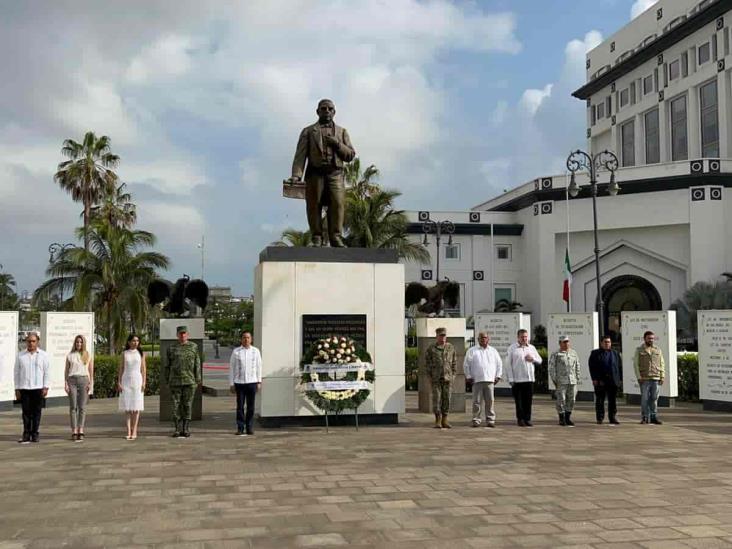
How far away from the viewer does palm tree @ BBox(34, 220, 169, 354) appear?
75.3 ft

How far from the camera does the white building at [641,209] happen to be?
35188mm

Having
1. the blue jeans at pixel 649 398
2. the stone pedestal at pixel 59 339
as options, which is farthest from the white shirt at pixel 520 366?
the stone pedestal at pixel 59 339

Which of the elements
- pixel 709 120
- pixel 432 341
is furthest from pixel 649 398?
pixel 709 120

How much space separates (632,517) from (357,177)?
29564 mm

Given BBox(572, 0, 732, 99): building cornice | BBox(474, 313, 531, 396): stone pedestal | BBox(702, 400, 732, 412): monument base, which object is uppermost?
BBox(572, 0, 732, 99): building cornice

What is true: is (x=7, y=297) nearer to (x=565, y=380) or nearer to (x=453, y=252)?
(x=453, y=252)

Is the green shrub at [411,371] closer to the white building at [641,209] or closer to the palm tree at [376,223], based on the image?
the palm tree at [376,223]

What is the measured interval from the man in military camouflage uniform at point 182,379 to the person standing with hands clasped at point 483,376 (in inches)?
185

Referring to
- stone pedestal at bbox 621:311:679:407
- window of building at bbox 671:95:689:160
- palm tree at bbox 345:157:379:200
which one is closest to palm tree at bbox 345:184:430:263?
palm tree at bbox 345:157:379:200

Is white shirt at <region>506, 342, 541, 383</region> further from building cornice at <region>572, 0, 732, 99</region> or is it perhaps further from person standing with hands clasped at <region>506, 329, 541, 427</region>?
building cornice at <region>572, 0, 732, 99</region>

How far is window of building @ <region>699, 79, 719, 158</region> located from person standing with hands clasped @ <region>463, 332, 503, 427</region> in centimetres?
3404

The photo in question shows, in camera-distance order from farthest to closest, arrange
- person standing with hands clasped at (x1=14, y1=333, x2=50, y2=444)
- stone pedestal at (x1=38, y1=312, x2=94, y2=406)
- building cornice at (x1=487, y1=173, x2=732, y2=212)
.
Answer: building cornice at (x1=487, y1=173, x2=732, y2=212)
stone pedestal at (x1=38, y1=312, x2=94, y2=406)
person standing with hands clasped at (x1=14, y1=333, x2=50, y2=444)

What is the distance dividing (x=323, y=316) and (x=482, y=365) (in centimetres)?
290

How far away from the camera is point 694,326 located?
3300cm
